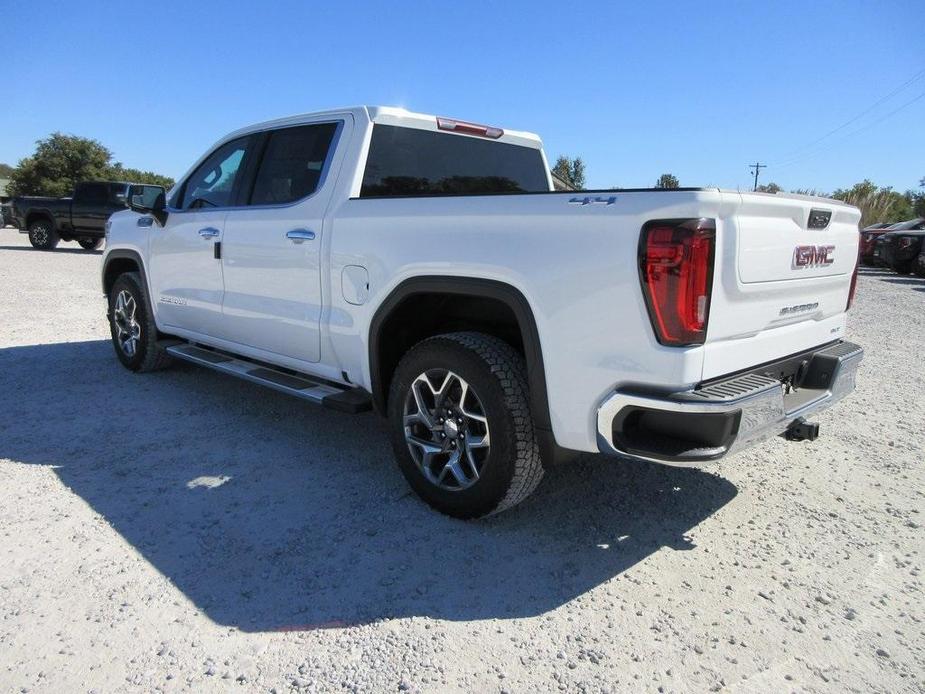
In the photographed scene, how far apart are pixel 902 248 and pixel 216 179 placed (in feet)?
58.4

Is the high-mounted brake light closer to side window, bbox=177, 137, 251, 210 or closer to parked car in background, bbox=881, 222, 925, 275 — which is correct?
side window, bbox=177, 137, 251, 210

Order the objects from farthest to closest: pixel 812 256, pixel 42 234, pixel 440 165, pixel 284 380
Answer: pixel 42 234 < pixel 440 165 < pixel 284 380 < pixel 812 256

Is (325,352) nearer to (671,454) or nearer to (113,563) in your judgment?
Answer: (113,563)

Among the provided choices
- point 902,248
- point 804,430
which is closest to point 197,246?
point 804,430

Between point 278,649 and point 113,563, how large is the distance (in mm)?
983

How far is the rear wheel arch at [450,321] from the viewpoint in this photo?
2.86 metres

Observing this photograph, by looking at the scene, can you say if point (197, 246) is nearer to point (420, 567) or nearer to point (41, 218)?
point (420, 567)

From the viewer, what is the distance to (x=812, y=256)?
9.85ft

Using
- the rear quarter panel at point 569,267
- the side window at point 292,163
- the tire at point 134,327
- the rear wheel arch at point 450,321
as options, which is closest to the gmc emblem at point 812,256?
the rear quarter panel at point 569,267

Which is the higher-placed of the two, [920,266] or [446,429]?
[446,429]

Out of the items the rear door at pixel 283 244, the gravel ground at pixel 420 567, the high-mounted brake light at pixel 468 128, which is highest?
the high-mounted brake light at pixel 468 128

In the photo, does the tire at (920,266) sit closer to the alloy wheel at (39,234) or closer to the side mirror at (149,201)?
the side mirror at (149,201)

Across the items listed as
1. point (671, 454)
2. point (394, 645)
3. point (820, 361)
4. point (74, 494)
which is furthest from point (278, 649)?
point (820, 361)

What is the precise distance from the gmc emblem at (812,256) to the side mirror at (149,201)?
4453mm
